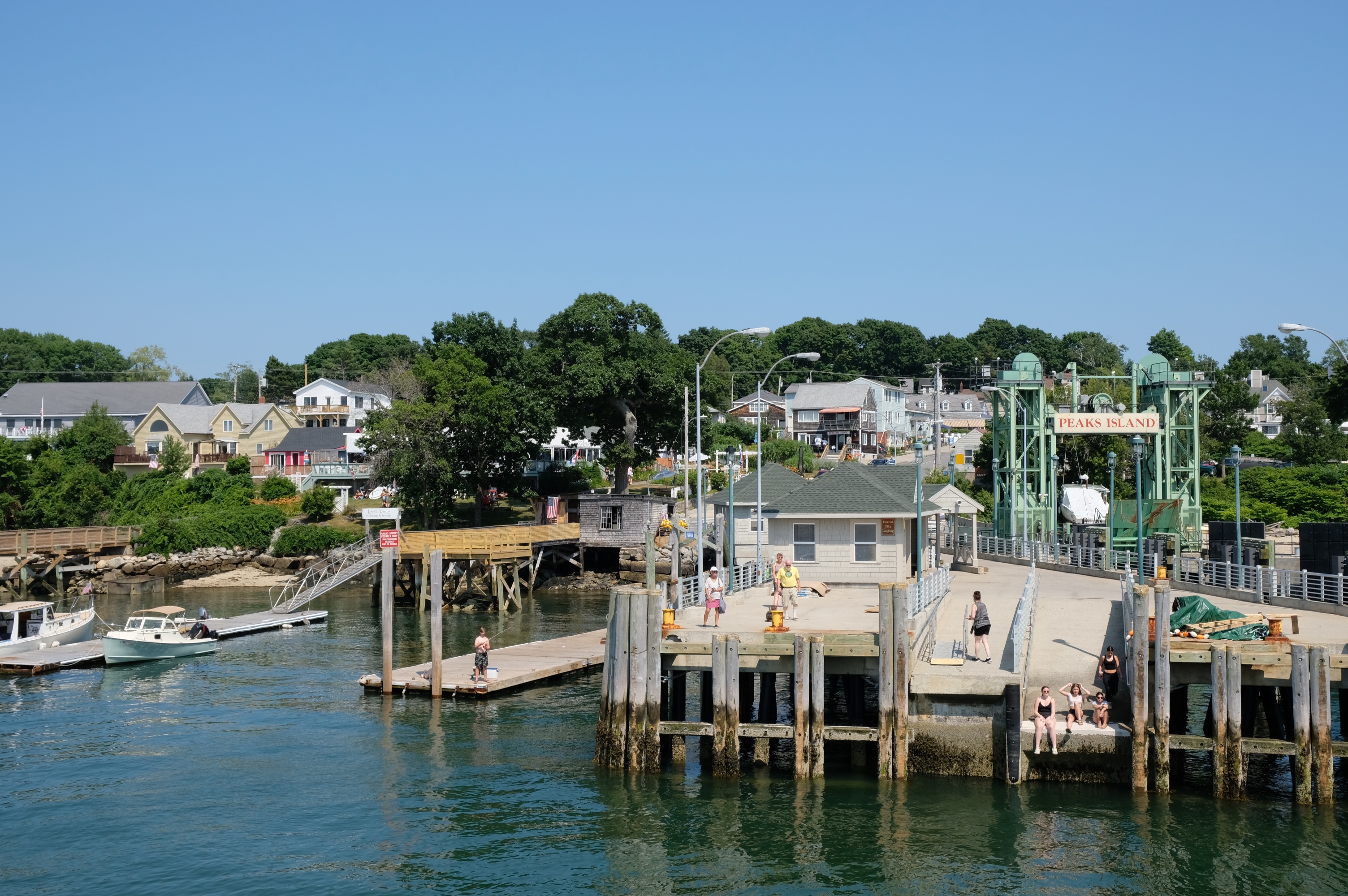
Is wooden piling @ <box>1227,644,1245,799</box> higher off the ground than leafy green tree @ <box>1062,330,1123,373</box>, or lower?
lower

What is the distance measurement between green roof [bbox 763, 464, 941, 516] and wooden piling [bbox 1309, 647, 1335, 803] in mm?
15059

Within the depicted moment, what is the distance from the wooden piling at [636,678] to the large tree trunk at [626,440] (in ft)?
152

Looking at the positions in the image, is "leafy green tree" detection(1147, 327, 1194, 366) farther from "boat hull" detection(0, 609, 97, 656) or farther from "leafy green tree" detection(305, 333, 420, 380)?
"boat hull" detection(0, 609, 97, 656)

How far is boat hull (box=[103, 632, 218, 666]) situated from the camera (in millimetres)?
38844

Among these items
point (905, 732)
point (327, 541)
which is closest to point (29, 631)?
point (327, 541)

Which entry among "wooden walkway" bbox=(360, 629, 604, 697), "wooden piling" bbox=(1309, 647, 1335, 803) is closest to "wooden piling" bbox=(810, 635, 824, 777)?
"wooden piling" bbox=(1309, 647, 1335, 803)

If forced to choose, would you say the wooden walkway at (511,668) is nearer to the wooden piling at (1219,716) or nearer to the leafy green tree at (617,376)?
the wooden piling at (1219,716)

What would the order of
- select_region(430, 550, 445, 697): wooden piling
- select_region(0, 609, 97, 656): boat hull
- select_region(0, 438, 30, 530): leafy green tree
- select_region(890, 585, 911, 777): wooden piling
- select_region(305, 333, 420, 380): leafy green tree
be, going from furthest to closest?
select_region(305, 333, 420, 380): leafy green tree
select_region(0, 438, 30, 530): leafy green tree
select_region(0, 609, 97, 656): boat hull
select_region(430, 550, 445, 697): wooden piling
select_region(890, 585, 911, 777): wooden piling

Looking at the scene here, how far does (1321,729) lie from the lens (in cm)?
2084

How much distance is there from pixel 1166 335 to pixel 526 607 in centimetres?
14137

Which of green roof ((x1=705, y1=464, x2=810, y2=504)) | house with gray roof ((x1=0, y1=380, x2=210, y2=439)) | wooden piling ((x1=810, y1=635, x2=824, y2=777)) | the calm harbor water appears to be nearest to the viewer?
the calm harbor water

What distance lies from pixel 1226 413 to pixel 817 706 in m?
87.4

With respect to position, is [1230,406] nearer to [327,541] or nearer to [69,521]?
[327,541]

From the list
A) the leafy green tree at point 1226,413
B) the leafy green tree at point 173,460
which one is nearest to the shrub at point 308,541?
the leafy green tree at point 173,460
